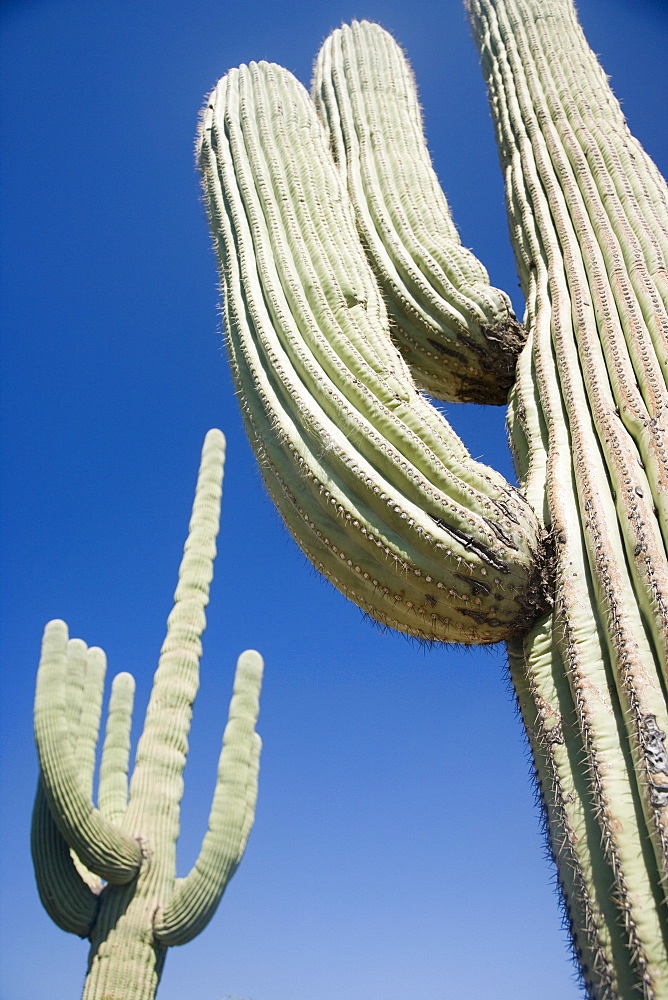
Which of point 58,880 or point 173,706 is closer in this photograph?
point 58,880

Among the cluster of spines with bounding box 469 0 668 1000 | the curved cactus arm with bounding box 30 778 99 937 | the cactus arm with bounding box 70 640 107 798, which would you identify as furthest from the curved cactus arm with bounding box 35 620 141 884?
the cluster of spines with bounding box 469 0 668 1000

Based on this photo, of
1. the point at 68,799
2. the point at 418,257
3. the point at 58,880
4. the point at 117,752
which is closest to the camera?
the point at 418,257

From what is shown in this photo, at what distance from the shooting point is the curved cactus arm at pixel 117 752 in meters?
4.32

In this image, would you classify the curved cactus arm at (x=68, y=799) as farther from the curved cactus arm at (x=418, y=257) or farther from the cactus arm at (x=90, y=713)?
the curved cactus arm at (x=418, y=257)

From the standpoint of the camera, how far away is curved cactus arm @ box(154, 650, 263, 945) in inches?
152

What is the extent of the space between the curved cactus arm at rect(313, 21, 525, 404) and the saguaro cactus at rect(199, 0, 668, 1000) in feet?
0.03

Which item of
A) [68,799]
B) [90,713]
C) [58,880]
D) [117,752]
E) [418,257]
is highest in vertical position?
[418,257]

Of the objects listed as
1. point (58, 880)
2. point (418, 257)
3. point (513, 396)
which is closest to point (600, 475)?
point (513, 396)

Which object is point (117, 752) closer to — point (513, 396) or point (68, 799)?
point (68, 799)

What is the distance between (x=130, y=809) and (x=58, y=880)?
0.55m

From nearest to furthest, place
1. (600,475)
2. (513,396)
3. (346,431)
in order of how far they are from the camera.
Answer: (600,475)
(346,431)
(513,396)

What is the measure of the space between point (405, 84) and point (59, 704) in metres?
3.72

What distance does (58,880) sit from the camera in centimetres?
373

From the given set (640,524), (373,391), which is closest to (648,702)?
(640,524)
